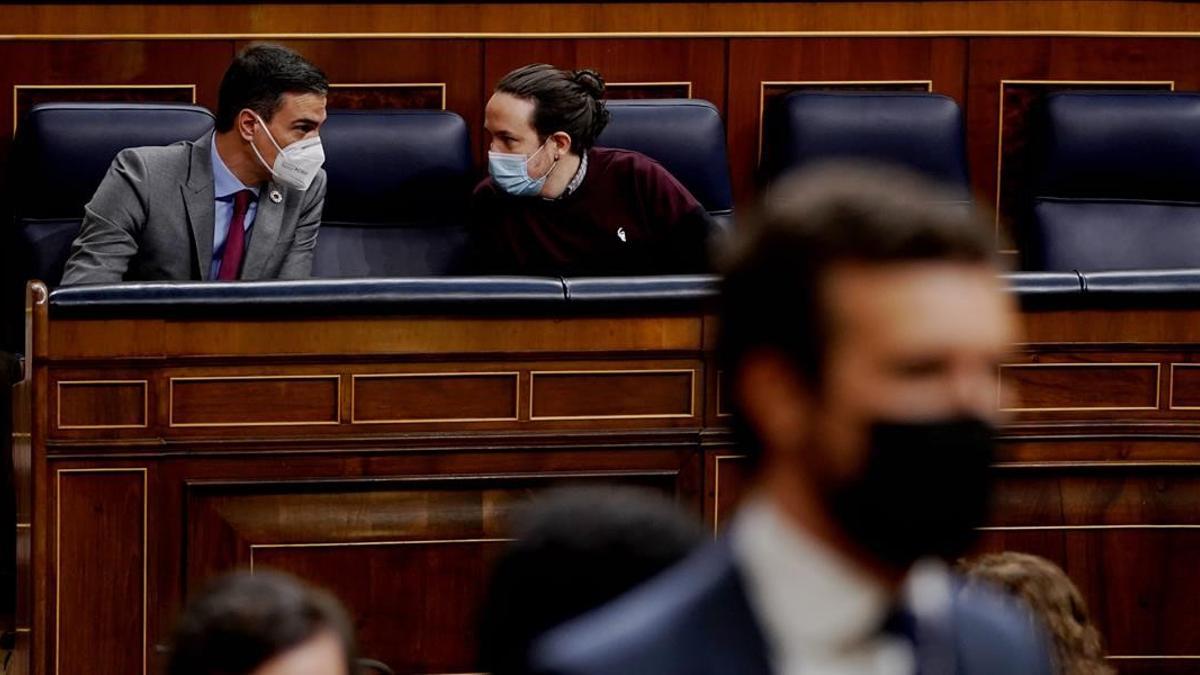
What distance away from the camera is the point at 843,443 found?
1.36ft

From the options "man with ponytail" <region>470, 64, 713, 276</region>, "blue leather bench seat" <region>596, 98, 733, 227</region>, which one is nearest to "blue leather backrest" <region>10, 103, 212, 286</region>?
"man with ponytail" <region>470, 64, 713, 276</region>

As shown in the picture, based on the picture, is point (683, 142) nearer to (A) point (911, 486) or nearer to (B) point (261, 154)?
(B) point (261, 154)

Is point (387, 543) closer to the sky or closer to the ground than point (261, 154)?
closer to the ground

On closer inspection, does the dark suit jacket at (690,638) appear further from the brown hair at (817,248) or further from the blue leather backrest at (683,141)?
the blue leather backrest at (683,141)

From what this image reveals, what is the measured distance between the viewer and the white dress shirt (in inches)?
16.3

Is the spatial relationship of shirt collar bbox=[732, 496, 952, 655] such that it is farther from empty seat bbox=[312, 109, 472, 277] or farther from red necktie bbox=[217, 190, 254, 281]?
empty seat bbox=[312, 109, 472, 277]

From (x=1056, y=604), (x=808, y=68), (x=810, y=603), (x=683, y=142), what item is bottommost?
(x=1056, y=604)

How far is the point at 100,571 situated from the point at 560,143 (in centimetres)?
80

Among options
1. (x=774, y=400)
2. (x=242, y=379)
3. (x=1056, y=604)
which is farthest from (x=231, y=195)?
(x=774, y=400)

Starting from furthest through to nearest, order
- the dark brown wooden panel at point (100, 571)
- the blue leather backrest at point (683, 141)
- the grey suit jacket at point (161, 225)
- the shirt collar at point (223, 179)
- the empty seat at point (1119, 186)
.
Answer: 1. the empty seat at point (1119, 186)
2. the blue leather backrest at point (683, 141)
3. the shirt collar at point (223, 179)
4. the grey suit jacket at point (161, 225)
5. the dark brown wooden panel at point (100, 571)

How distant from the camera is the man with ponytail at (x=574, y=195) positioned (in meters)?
2.16

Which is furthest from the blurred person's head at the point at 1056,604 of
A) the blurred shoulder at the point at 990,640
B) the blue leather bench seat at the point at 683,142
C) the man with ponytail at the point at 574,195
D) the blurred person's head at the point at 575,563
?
the blue leather bench seat at the point at 683,142

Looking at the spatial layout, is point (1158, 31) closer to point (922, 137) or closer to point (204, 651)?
point (922, 137)

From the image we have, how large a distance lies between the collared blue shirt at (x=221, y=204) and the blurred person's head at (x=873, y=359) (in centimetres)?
164
